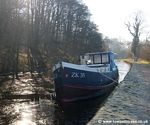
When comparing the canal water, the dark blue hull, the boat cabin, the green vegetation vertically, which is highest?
the green vegetation

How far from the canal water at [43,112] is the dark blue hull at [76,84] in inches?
24.6

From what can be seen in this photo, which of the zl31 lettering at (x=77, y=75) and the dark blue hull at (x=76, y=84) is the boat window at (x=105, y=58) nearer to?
the dark blue hull at (x=76, y=84)

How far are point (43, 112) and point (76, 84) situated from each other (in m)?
4.57

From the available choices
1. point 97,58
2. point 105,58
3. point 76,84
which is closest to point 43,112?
point 76,84

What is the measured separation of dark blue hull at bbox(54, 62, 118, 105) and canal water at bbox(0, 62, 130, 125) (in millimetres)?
624

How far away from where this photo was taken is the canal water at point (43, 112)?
16.4 meters

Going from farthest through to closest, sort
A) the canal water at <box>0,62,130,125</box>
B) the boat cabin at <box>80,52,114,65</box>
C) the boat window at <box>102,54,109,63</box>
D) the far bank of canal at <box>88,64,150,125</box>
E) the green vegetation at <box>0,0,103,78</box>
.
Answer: the green vegetation at <box>0,0,103,78</box> → the boat window at <box>102,54,109,63</box> → the boat cabin at <box>80,52,114,65</box> → the far bank of canal at <box>88,64,150,125</box> → the canal water at <box>0,62,130,125</box>

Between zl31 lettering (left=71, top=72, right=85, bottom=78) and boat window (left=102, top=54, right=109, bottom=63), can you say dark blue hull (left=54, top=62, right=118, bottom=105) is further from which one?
boat window (left=102, top=54, right=109, bottom=63)

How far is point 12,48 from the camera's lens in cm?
3938

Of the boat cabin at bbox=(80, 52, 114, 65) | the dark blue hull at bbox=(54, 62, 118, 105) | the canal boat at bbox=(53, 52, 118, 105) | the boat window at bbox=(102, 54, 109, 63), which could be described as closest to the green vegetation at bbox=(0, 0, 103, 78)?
the boat cabin at bbox=(80, 52, 114, 65)

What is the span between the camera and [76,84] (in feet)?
73.3

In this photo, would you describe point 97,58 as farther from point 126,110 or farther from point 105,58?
point 126,110

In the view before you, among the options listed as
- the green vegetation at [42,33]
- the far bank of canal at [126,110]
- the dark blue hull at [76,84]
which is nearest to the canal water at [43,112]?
the far bank of canal at [126,110]

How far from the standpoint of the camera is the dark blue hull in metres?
21.5
